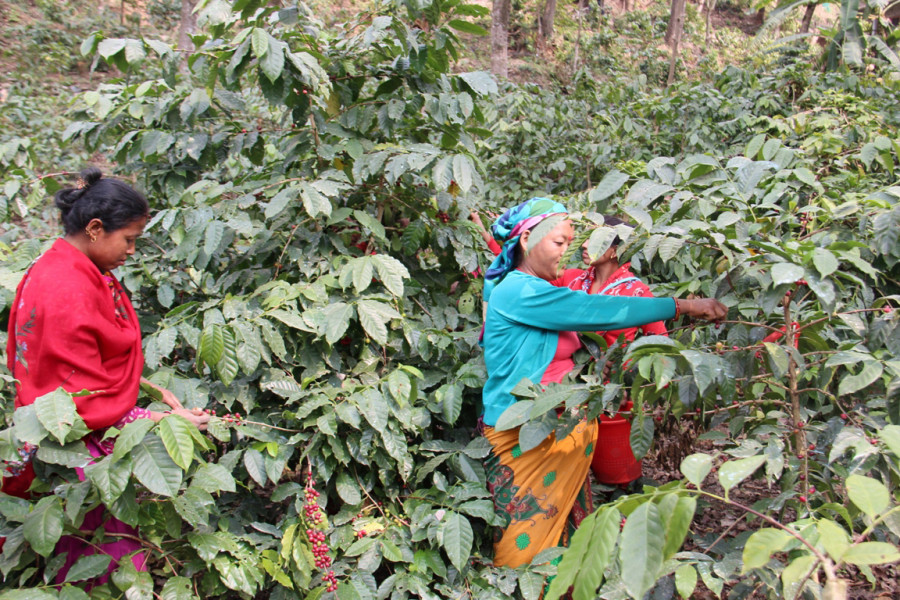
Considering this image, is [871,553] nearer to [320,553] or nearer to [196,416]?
[320,553]

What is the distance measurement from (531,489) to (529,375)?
42 cm

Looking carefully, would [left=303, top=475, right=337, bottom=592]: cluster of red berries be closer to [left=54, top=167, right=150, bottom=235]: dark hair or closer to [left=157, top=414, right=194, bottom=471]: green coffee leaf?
[left=157, top=414, right=194, bottom=471]: green coffee leaf

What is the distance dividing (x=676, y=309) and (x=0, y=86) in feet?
33.0

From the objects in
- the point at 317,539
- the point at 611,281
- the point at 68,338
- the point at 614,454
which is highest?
the point at 68,338

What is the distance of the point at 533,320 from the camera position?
7.16 feet

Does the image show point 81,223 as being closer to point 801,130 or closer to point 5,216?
point 5,216

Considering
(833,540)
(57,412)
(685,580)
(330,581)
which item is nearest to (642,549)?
(833,540)

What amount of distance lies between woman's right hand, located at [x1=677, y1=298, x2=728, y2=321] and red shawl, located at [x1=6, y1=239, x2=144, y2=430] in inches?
69.3

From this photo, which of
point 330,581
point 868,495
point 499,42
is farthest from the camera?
point 499,42

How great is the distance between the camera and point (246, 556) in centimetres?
212

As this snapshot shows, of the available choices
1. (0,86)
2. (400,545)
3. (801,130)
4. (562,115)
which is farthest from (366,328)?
(0,86)

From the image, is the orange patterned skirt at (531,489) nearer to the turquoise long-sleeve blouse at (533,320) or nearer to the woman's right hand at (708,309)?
the turquoise long-sleeve blouse at (533,320)

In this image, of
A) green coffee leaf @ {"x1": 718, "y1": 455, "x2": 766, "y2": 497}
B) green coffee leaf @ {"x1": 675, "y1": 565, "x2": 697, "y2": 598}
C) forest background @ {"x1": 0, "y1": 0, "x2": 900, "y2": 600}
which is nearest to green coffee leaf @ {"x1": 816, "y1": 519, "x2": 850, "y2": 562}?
forest background @ {"x1": 0, "y1": 0, "x2": 900, "y2": 600}

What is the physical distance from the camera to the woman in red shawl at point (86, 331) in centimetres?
186
